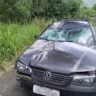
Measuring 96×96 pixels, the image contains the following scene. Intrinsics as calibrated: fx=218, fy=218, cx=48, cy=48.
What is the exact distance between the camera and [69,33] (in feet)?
16.4

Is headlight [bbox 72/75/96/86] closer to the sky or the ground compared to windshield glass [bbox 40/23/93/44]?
closer to the ground

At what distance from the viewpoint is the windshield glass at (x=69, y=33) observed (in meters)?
4.79

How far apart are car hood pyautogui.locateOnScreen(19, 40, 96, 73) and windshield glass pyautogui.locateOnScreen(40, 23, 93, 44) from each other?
0.97 ft

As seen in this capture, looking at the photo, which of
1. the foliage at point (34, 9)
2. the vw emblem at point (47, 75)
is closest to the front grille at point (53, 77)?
the vw emblem at point (47, 75)

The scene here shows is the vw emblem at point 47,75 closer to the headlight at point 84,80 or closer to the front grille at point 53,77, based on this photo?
the front grille at point 53,77

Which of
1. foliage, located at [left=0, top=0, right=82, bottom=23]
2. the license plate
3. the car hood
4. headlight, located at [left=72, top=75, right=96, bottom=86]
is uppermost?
the car hood

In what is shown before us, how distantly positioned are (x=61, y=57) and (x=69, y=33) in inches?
48.5

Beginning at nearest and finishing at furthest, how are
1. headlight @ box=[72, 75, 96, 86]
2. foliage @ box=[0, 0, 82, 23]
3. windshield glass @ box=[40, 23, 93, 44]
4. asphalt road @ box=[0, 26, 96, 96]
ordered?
headlight @ box=[72, 75, 96, 86] < asphalt road @ box=[0, 26, 96, 96] < windshield glass @ box=[40, 23, 93, 44] < foliage @ box=[0, 0, 82, 23]

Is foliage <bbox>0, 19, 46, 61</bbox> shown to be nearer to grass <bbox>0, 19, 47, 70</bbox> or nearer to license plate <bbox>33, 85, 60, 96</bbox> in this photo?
grass <bbox>0, 19, 47, 70</bbox>

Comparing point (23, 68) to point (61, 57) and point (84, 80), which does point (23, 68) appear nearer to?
point (61, 57)

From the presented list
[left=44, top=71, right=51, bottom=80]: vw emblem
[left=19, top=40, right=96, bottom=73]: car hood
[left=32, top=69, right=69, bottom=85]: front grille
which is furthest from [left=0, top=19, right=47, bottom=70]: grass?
[left=44, top=71, right=51, bottom=80]: vw emblem

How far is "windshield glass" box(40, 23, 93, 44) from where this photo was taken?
479 cm

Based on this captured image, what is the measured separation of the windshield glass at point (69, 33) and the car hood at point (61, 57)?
296mm

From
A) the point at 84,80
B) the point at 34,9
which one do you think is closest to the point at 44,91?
the point at 84,80
